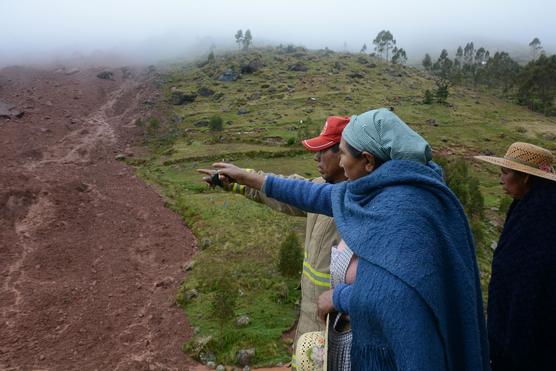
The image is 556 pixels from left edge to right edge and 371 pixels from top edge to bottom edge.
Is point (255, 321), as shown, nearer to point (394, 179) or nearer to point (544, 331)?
point (544, 331)

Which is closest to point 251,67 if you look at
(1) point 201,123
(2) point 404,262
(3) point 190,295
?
(1) point 201,123

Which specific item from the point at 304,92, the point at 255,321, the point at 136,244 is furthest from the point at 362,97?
the point at 255,321

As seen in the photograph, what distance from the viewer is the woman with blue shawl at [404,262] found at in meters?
1.50

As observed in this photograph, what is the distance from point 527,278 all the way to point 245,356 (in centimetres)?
603

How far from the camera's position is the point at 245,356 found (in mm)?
7664

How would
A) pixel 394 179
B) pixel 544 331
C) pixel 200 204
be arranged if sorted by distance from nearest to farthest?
pixel 394 179, pixel 544 331, pixel 200 204

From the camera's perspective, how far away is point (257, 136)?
114 feet

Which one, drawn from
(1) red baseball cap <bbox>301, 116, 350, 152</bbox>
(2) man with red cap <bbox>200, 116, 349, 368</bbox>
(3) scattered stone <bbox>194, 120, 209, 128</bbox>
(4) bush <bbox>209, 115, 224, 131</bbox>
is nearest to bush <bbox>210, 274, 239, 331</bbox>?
(2) man with red cap <bbox>200, 116, 349, 368</bbox>

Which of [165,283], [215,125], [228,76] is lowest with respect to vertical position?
[165,283]

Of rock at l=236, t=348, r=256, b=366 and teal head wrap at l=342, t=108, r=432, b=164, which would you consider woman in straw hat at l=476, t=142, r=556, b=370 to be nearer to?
teal head wrap at l=342, t=108, r=432, b=164

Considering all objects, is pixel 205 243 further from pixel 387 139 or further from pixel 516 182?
pixel 387 139

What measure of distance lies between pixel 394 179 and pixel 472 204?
17.0 metres

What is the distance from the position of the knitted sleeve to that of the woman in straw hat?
148 centimetres

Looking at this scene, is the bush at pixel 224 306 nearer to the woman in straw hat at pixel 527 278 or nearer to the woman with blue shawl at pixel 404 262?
the woman in straw hat at pixel 527 278
